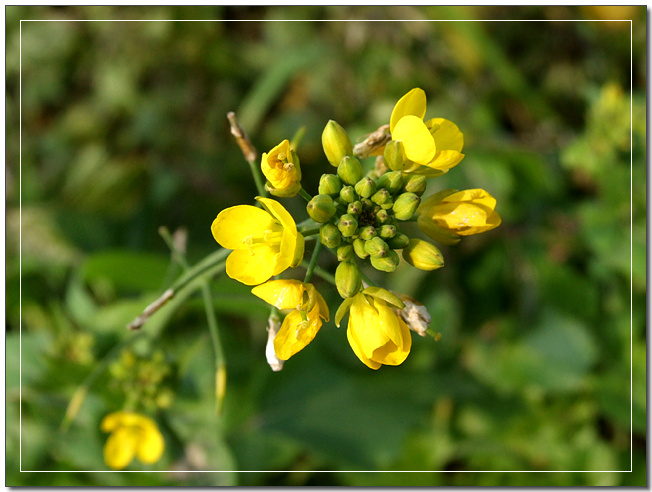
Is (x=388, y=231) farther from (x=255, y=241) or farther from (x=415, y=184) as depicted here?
(x=255, y=241)

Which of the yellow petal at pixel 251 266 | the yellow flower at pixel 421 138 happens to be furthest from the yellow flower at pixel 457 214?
the yellow petal at pixel 251 266

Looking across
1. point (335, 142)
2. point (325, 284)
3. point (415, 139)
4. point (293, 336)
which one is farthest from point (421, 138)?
point (325, 284)

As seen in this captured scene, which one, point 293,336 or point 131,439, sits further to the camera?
point 131,439

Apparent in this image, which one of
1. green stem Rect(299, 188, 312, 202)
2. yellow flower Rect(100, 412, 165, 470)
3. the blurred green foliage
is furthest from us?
the blurred green foliage

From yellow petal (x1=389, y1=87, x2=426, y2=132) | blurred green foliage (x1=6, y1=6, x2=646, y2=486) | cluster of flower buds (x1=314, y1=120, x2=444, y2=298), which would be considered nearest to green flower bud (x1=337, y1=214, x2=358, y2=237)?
cluster of flower buds (x1=314, y1=120, x2=444, y2=298)

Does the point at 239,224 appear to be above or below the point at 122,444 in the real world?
above

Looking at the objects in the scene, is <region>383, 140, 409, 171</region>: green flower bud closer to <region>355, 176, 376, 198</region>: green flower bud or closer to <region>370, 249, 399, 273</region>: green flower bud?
<region>355, 176, 376, 198</region>: green flower bud

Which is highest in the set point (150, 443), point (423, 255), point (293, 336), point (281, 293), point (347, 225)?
point (347, 225)
